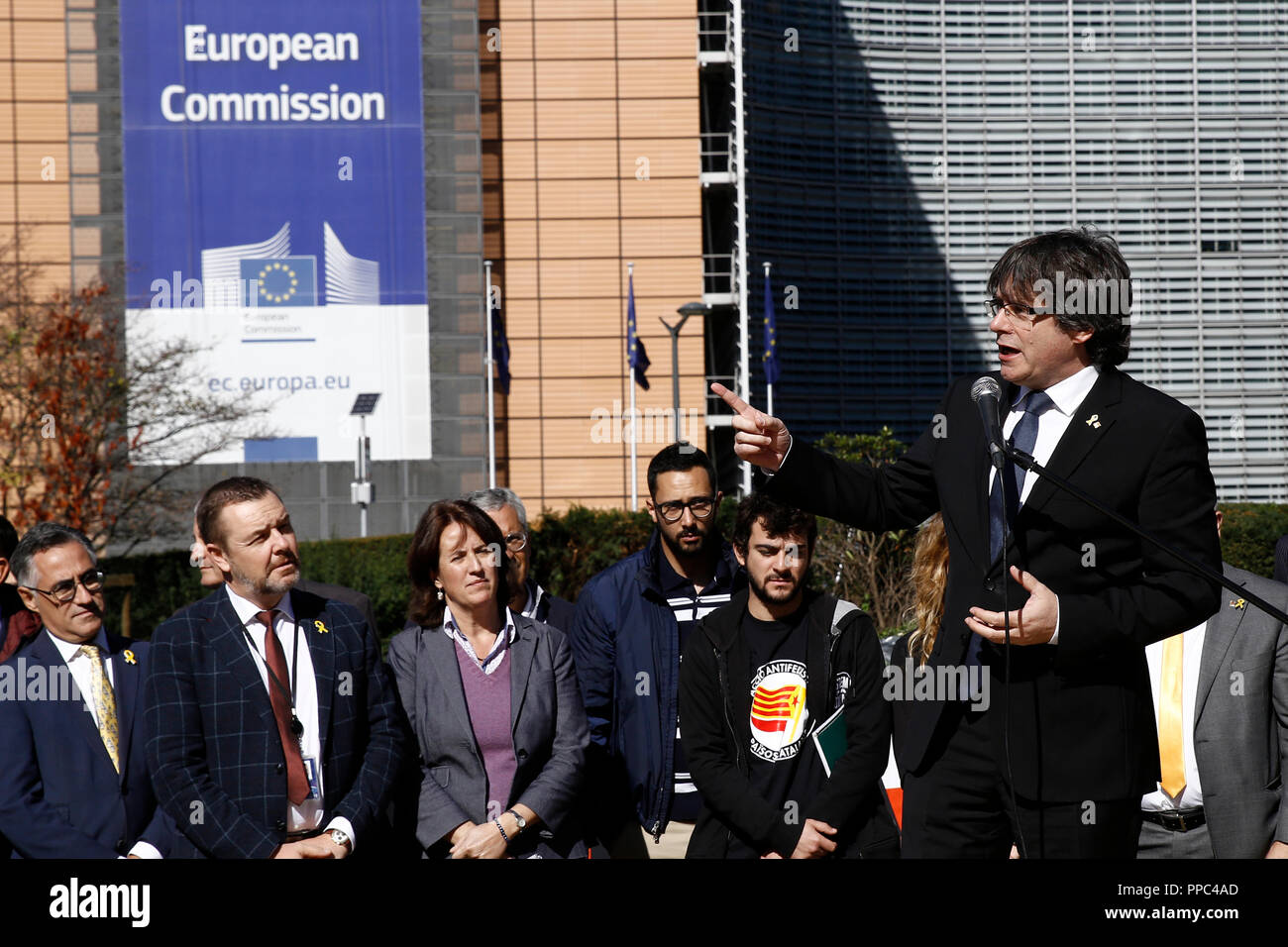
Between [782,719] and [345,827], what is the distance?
1430 millimetres

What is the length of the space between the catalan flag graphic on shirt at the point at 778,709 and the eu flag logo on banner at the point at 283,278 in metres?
30.2

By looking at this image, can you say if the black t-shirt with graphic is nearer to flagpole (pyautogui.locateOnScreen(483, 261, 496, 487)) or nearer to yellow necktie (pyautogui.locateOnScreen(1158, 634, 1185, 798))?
yellow necktie (pyautogui.locateOnScreen(1158, 634, 1185, 798))

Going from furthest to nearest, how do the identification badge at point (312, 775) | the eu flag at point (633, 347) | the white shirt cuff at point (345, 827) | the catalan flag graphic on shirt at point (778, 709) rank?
1. the eu flag at point (633, 347)
2. the catalan flag graphic on shirt at point (778, 709)
3. the identification badge at point (312, 775)
4. the white shirt cuff at point (345, 827)

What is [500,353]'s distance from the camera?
113 feet

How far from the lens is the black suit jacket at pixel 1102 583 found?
3.32 metres

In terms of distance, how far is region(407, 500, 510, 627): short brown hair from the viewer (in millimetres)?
5168

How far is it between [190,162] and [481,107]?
711cm

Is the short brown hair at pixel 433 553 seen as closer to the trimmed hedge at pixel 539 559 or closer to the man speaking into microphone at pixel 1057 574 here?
the man speaking into microphone at pixel 1057 574

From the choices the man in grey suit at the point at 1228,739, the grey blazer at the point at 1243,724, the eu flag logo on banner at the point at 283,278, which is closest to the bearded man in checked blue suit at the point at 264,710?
the man in grey suit at the point at 1228,739

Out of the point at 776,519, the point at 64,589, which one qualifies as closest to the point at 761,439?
the point at 776,519

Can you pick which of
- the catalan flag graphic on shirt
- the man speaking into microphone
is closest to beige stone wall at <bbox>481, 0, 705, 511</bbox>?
the catalan flag graphic on shirt

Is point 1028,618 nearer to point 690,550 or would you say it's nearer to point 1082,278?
point 1082,278

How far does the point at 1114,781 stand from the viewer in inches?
134
